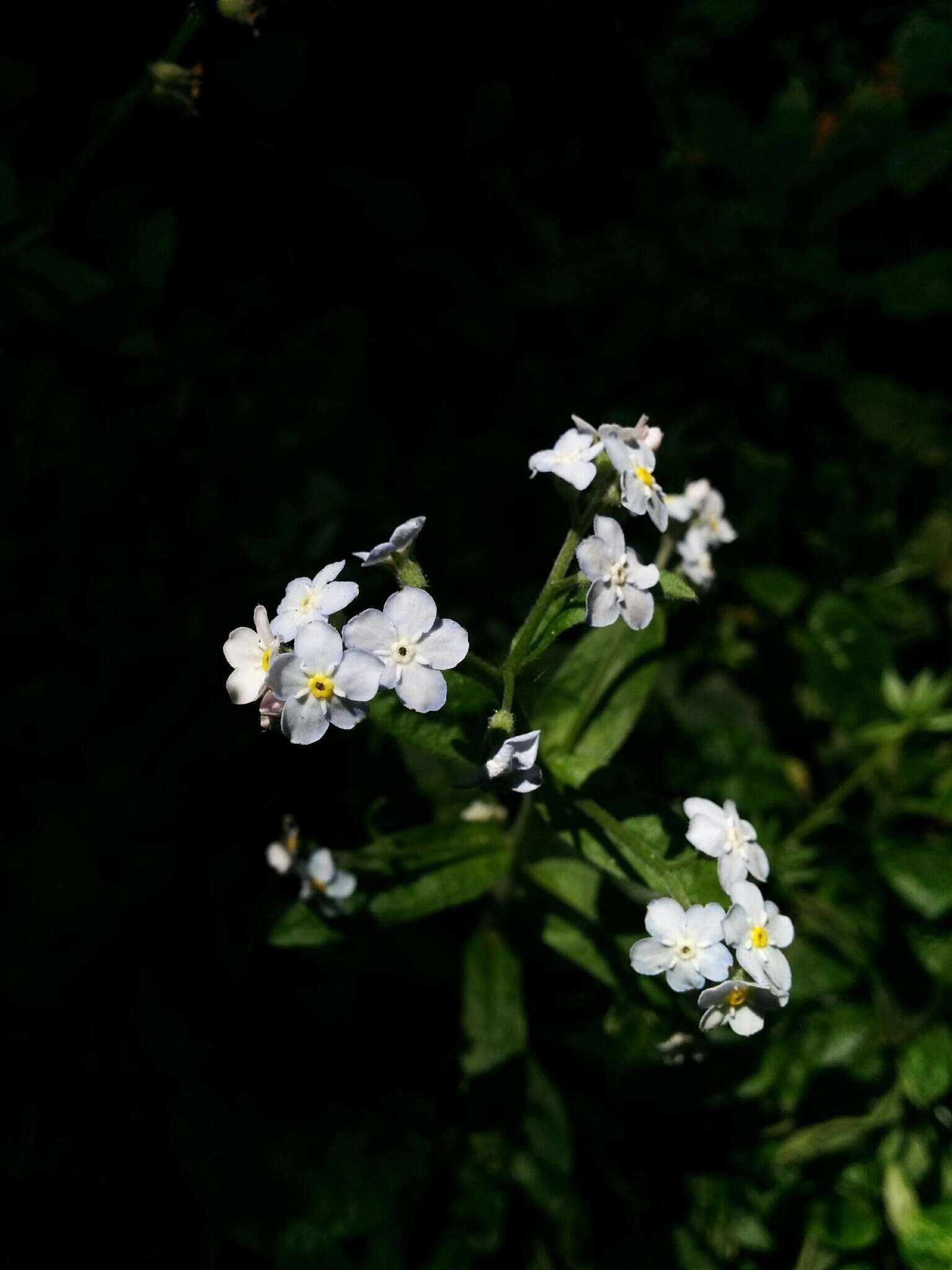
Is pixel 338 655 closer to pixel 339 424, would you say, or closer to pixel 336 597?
pixel 336 597

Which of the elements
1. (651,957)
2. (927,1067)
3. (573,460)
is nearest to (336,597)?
(573,460)

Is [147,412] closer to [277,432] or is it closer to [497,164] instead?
[277,432]

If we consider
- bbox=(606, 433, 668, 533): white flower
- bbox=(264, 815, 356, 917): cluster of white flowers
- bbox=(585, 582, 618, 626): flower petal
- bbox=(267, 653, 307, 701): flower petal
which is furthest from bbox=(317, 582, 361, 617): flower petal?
bbox=(264, 815, 356, 917): cluster of white flowers

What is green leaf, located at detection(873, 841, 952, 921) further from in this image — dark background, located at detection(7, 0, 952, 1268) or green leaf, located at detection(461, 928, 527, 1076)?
green leaf, located at detection(461, 928, 527, 1076)

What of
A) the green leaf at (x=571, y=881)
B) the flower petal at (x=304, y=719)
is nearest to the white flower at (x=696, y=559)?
the green leaf at (x=571, y=881)

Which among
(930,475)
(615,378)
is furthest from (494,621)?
(930,475)
